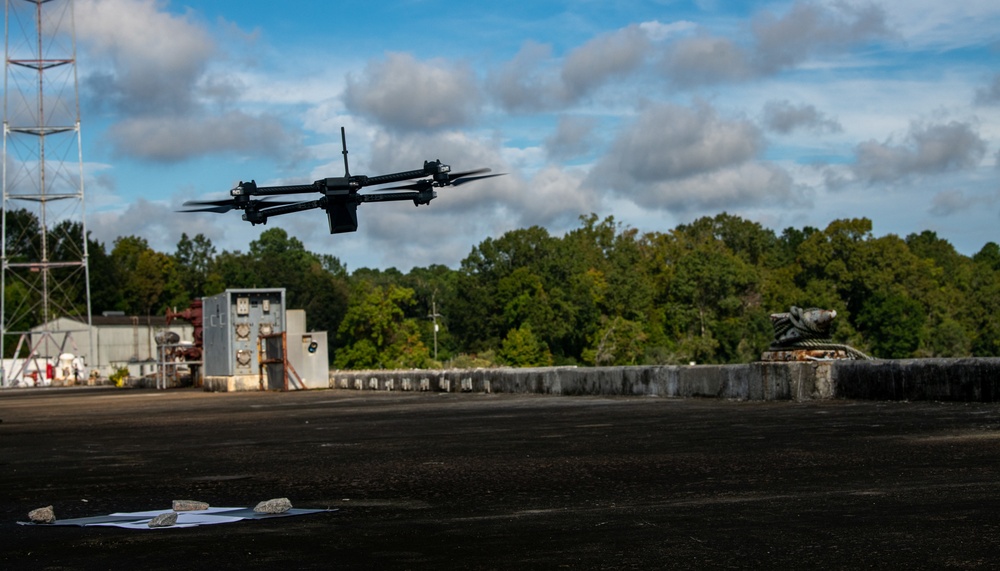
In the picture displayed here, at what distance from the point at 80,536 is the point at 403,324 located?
119 m

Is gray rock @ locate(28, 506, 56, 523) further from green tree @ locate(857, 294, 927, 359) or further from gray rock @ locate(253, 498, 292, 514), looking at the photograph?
green tree @ locate(857, 294, 927, 359)

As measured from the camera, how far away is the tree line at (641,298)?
110 meters

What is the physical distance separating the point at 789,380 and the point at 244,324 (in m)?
33.8

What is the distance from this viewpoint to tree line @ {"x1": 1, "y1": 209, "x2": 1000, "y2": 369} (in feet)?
361

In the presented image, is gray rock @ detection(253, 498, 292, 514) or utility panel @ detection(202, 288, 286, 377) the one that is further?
utility panel @ detection(202, 288, 286, 377)

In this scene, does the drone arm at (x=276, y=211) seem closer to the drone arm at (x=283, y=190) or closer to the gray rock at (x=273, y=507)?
the drone arm at (x=283, y=190)

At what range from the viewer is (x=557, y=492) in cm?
822

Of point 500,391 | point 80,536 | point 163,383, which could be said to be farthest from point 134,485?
point 163,383

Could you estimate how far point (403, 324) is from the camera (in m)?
125

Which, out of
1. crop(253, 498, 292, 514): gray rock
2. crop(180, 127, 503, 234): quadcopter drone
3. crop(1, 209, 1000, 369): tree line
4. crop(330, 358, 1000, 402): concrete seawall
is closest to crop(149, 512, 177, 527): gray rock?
crop(253, 498, 292, 514): gray rock

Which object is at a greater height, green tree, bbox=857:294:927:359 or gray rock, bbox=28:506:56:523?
green tree, bbox=857:294:927:359

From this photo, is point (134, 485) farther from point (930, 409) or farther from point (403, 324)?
point (403, 324)

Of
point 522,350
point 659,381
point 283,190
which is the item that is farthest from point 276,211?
point 522,350

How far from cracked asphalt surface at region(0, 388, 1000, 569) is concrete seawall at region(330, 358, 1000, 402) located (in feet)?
1.73
